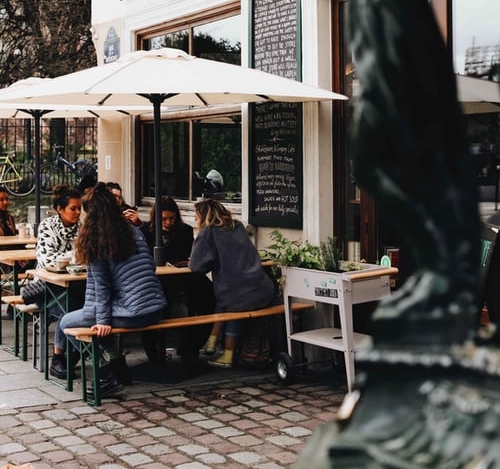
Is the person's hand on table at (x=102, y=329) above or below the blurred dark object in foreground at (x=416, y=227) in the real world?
below

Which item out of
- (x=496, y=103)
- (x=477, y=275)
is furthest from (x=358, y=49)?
(x=496, y=103)

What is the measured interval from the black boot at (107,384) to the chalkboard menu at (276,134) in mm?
2201

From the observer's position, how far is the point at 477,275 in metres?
1.35

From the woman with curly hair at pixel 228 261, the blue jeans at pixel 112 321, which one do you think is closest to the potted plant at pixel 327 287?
the woman with curly hair at pixel 228 261

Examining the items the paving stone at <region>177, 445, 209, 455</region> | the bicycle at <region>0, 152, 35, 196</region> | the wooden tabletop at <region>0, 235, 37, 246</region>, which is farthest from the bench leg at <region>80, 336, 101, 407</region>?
the bicycle at <region>0, 152, 35, 196</region>

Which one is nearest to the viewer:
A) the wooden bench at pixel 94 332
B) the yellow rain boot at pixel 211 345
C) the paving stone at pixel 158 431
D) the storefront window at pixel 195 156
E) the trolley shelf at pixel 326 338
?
the paving stone at pixel 158 431

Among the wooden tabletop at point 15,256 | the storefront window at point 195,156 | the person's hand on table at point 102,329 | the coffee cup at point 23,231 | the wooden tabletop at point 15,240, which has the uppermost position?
the storefront window at point 195,156

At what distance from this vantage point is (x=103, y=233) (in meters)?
6.34

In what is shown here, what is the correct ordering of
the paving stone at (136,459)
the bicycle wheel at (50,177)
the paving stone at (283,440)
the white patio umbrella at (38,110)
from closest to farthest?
1. the paving stone at (136,459)
2. the paving stone at (283,440)
3. the white patio umbrella at (38,110)
4. the bicycle wheel at (50,177)

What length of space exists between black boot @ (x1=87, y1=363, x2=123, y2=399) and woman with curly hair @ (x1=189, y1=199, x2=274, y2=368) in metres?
1.09

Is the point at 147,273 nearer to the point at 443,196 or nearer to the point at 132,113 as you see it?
the point at 132,113

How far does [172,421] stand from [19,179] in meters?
15.0

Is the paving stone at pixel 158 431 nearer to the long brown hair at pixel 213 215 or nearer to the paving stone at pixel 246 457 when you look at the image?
the paving stone at pixel 246 457

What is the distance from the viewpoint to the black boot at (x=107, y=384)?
6.58 metres
